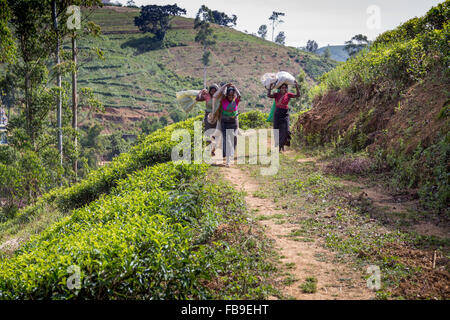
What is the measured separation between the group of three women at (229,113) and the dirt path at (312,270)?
4244 mm

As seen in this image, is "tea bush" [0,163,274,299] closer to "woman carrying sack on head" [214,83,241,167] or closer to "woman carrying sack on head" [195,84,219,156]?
"woman carrying sack on head" [214,83,241,167]

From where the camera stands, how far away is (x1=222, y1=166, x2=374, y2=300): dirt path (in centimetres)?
359

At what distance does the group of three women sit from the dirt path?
424 centimetres

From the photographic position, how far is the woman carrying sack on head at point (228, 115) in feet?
31.0

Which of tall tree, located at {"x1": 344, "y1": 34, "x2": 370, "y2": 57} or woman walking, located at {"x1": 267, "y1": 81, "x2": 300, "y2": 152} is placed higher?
tall tree, located at {"x1": 344, "y1": 34, "x2": 370, "y2": 57}

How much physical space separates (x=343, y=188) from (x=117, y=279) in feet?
16.0

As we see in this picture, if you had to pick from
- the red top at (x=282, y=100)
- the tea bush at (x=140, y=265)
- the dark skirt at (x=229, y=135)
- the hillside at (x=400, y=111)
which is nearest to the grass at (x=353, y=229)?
the hillside at (x=400, y=111)

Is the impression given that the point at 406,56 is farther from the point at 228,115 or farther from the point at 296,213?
the point at 296,213

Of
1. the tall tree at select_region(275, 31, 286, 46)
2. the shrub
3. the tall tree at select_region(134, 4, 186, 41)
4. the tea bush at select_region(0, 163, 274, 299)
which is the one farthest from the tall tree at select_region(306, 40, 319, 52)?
the tea bush at select_region(0, 163, 274, 299)

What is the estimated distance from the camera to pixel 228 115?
9.60m

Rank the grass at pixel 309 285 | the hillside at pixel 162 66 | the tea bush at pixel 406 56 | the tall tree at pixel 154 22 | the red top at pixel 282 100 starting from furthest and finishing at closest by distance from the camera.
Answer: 1. the tall tree at pixel 154 22
2. the hillside at pixel 162 66
3. the red top at pixel 282 100
4. the tea bush at pixel 406 56
5. the grass at pixel 309 285

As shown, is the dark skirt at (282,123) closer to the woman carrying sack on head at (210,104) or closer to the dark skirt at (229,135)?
the dark skirt at (229,135)

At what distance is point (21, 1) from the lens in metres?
14.1

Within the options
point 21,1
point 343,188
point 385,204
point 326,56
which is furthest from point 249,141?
point 326,56
